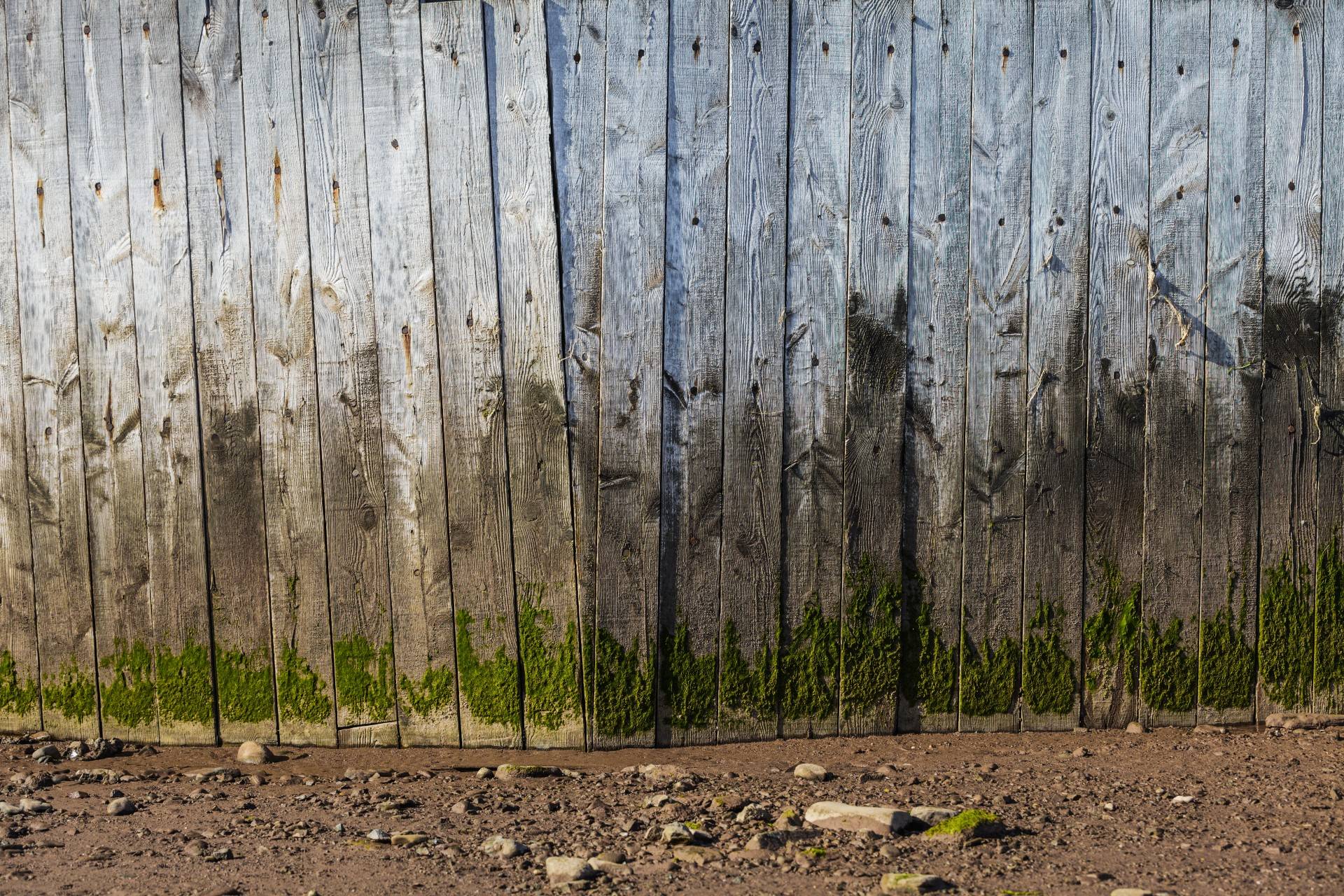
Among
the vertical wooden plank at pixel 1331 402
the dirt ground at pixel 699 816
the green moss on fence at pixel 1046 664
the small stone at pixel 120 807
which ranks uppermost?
the vertical wooden plank at pixel 1331 402

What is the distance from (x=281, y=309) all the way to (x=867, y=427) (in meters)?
1.86

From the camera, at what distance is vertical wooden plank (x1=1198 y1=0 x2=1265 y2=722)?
333cm

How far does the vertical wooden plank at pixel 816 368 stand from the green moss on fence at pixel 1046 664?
0.60 metres

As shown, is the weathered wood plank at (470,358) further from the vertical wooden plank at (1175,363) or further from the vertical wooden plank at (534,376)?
the vertical wooden plank at (1175,363)

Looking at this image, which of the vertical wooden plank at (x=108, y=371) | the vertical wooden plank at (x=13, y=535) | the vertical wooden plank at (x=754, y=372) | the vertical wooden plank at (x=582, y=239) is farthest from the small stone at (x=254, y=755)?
the vertical wooden plank at (x=754, y=372)

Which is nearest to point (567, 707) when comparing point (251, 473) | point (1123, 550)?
point (251, 473)

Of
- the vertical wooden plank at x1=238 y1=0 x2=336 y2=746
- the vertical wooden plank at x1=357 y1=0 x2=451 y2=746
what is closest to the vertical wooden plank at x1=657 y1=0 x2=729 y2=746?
the vertical wooden plank at x1=357 y1=0 x2=451 y2=746

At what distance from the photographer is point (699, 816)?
2.76 metres

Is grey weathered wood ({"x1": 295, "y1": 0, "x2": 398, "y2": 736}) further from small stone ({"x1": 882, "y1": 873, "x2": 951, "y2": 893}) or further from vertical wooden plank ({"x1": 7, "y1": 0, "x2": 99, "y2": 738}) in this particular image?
small stone ({"x1": 882, "y1": 873, "x2": 951, "y2": 893})

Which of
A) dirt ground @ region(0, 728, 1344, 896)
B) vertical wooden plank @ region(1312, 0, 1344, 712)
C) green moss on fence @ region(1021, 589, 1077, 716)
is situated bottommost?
dirt ground @ region(0, 728, 1344, 896)

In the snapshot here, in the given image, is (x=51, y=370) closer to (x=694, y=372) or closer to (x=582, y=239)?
(x=582, y=239)

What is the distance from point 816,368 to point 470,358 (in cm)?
107

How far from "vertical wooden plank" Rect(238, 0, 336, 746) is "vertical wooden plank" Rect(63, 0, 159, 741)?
43 cm

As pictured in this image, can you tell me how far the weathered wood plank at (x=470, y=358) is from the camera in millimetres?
3275
